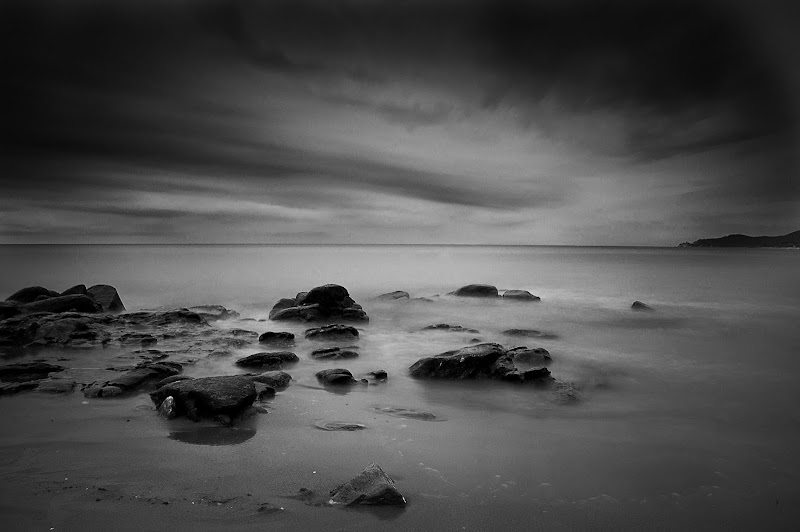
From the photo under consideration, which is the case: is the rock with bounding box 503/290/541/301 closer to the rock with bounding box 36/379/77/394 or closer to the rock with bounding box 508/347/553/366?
the rock with bounding box 508/347/553/366

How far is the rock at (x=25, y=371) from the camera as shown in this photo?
10562 millimetres

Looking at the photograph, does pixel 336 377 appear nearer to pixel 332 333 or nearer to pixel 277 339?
pixel 277 339

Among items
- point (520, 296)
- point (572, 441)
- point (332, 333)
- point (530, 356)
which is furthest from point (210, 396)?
Answer: point (520, 296)

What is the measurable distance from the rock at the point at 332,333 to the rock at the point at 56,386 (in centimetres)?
772

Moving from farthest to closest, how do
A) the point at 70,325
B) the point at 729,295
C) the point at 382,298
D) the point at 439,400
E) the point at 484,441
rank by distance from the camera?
the point at 729,295, the point at 382,298, the point at 70,325, the point at 439,400, the point at 484,441

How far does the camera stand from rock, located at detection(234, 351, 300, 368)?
40.8 feet

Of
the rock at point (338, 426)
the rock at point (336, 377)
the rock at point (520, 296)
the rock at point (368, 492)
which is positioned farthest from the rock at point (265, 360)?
the rock at point (520, 296)

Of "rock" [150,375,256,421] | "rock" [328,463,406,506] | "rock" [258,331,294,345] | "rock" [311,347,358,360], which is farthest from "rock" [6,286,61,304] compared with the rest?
"rock" [328,463,406,506]

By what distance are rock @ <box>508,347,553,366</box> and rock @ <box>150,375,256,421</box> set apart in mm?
8022

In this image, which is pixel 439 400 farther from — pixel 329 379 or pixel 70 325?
pixel 70 325

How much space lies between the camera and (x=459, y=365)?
1189 cm

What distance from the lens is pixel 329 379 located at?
1095cm

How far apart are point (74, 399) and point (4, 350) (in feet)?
23.8

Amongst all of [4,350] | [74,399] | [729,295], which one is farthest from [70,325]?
[729,295]
